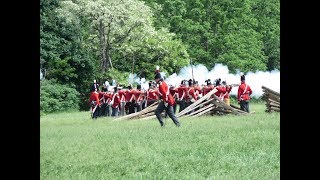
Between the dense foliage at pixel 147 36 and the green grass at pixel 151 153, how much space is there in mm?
717

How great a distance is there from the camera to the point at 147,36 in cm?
804

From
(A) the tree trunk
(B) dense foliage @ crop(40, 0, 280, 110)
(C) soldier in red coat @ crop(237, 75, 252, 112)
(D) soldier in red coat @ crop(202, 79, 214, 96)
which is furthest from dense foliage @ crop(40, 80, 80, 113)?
(D) soldier in red coat @ crop(202, 79, 214, 96)

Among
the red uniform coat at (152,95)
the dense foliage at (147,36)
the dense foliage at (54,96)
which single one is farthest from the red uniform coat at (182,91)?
the dense foliage at (54,96)

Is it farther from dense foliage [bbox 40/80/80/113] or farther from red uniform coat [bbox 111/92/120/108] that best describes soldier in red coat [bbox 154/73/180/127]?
red uniform coat [bbox 111/92/120/108]

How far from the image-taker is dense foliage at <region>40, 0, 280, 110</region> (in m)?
7.52

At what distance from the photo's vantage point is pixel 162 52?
8203 mm

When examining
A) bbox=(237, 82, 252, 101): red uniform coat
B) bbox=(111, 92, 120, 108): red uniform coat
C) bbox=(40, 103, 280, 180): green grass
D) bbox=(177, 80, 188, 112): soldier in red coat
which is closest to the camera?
bbox=(40, 103, 280, 180): green grass

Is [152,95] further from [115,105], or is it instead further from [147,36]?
[147,36]

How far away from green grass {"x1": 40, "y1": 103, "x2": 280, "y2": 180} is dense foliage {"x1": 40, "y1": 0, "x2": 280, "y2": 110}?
72 centimetres

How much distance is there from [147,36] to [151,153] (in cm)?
174

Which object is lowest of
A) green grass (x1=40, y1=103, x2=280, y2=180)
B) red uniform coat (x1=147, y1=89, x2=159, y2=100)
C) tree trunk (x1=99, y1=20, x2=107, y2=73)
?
green grass (x1=40, y1=103, x2=280, y2=180)
